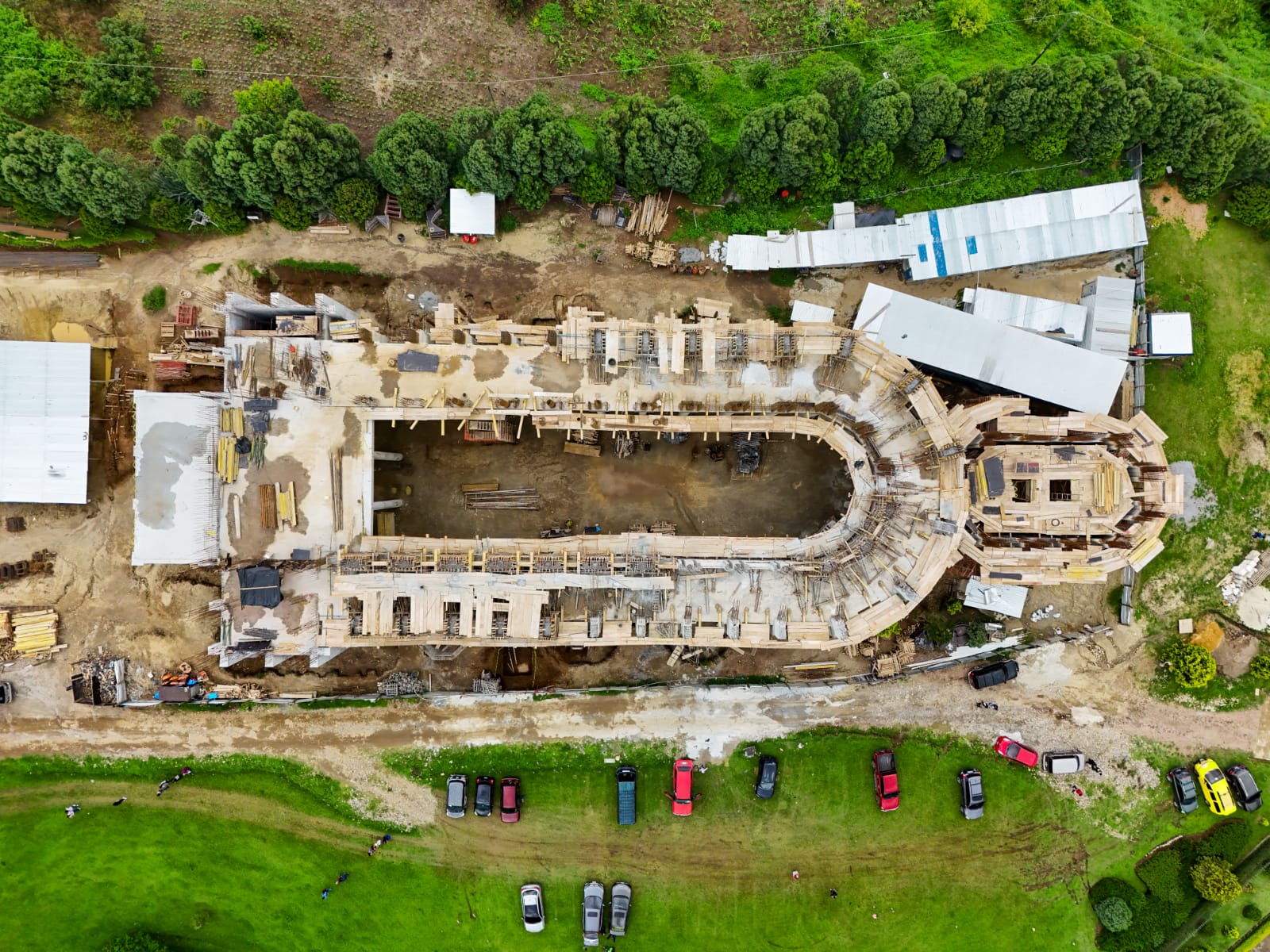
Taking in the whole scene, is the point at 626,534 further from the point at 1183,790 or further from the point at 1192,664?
the point at 1183,790

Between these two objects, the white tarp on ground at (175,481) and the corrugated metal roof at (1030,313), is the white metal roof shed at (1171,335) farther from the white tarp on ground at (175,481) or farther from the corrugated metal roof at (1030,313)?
the white tarp on ground at (175,481)

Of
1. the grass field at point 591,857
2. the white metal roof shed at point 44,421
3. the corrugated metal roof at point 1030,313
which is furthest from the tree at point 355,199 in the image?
the corrugated metal roof at point 1030,313

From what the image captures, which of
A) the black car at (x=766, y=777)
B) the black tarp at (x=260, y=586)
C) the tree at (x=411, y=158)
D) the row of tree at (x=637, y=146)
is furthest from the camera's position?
the black car at (x=766, y=777)

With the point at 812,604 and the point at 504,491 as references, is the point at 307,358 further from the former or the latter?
the point at 812,604

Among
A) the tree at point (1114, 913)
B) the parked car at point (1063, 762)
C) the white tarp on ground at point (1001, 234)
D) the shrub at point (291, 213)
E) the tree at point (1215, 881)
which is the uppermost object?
the shrub at point (291, 213)

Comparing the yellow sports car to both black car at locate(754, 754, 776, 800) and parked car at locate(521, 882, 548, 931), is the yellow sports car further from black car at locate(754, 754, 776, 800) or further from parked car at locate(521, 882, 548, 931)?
parked car at locate(521, 882, 548, 931)

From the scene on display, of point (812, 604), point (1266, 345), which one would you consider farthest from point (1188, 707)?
point (812, 604)
